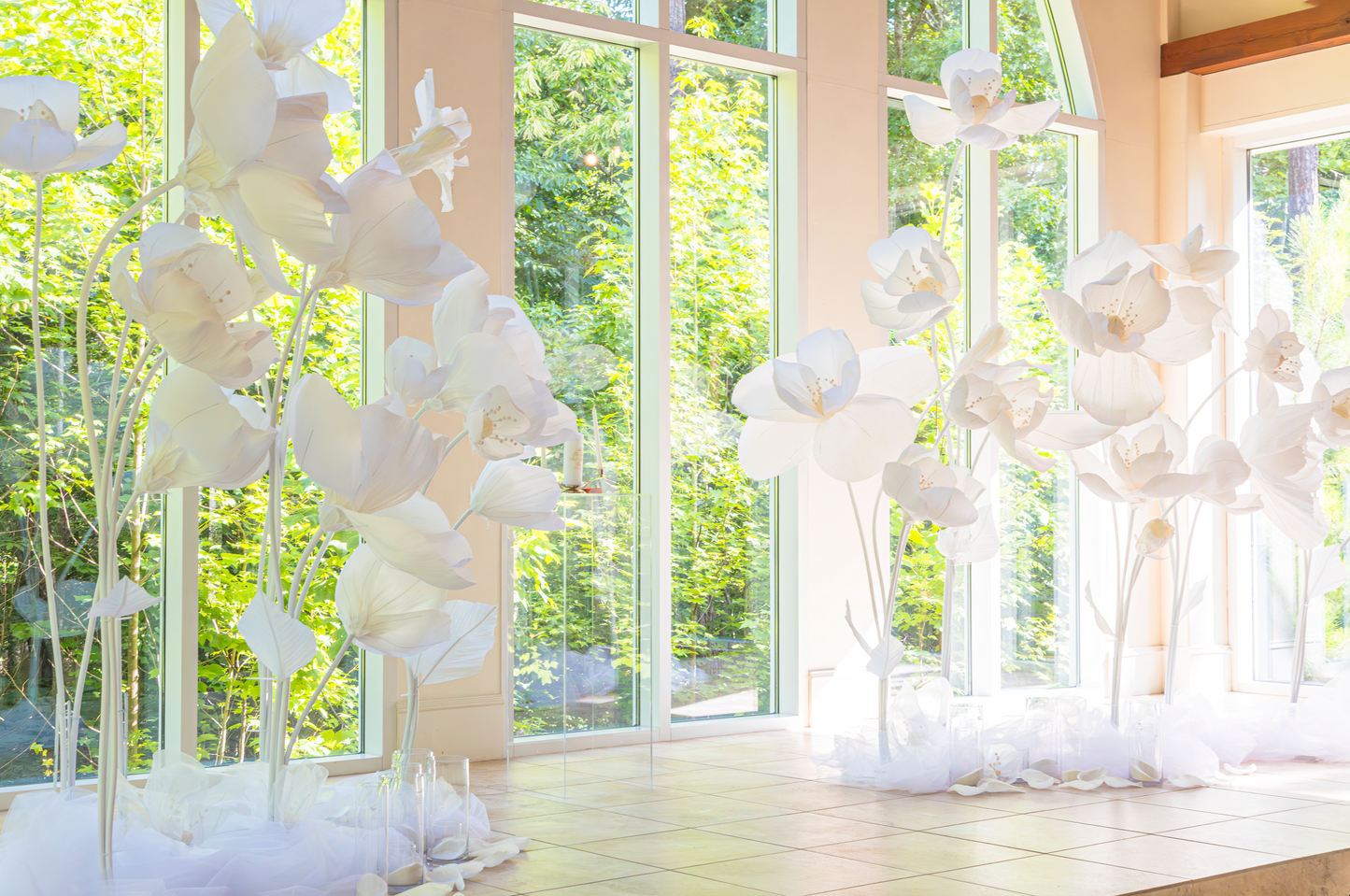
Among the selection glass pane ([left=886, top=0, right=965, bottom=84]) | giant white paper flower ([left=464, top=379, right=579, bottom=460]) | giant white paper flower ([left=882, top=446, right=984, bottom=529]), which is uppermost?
glass pane ([left=886, top=0, right=965, bottom=84])

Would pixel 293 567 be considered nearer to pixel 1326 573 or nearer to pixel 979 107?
pixel 979 107

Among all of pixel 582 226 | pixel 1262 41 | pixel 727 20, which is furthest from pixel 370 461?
pixel 1262 41

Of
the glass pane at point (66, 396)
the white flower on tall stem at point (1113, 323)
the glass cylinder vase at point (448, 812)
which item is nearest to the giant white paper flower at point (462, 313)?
the glass cylinder vase at point (448, 812)

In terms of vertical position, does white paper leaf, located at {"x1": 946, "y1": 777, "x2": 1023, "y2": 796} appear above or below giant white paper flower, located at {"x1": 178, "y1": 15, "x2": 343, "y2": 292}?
below

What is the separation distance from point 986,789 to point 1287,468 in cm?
132

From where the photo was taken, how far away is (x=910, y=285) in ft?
12.2

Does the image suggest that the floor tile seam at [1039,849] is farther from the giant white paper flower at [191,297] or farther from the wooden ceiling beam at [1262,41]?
the wooden ceiling beam at [1262,41]

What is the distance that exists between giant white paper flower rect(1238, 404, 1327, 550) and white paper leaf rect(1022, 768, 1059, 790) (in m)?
1.11

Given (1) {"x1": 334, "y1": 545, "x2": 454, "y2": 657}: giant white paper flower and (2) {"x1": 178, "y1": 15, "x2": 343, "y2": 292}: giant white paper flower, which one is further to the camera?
(1) {"x1": 334, "y1": 545, "x2": 454, "y2": 657}: giant white paper flower

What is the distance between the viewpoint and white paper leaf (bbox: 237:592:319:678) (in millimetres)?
2299

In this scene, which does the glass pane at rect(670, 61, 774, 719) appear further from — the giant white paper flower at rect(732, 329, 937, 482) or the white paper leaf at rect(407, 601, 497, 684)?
the white paper leaf at rect(407, 601, 497, 684)

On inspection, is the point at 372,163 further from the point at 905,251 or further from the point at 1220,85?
the point at 1220,85

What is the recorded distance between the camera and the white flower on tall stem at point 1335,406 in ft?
13.3

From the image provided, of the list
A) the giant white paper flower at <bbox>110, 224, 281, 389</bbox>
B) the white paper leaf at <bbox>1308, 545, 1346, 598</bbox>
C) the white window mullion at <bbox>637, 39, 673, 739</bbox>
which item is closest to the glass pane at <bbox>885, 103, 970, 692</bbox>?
the white window mullion at <bbox>637, 39, 673, 739</bbox>
